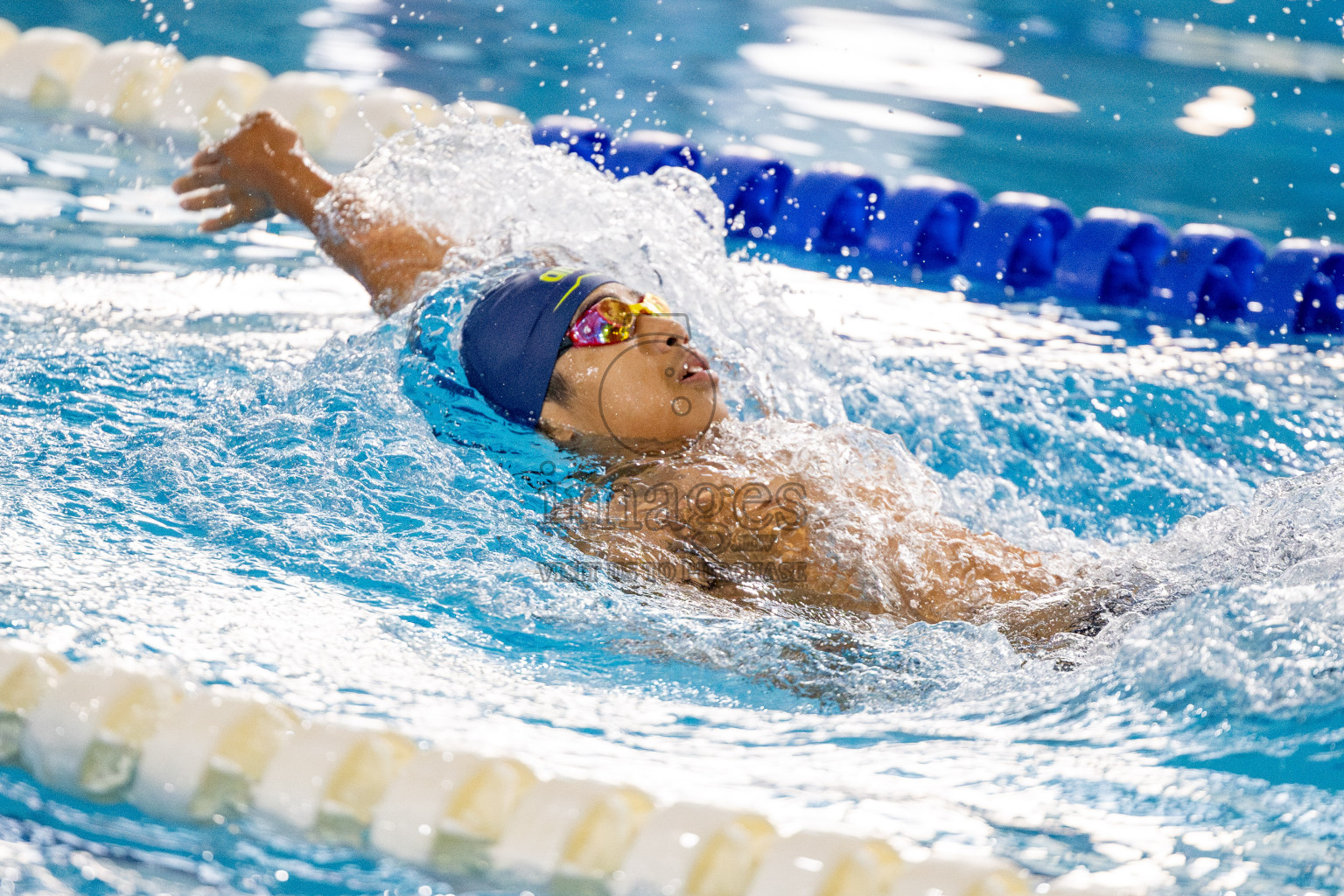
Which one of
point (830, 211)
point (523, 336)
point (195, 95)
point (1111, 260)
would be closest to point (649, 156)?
point (830, 211)

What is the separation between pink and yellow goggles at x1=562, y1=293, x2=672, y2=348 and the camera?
209cm

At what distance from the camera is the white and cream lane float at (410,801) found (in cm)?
120

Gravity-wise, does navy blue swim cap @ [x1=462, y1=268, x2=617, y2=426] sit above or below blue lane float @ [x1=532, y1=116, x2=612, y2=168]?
below

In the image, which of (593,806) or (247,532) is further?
(247,532)

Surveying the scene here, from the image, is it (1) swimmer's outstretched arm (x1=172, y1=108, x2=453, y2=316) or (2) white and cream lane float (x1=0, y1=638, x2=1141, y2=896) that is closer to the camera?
(2) white and cream lane float (x1=0, y1=638, x2=1141, y2=896)

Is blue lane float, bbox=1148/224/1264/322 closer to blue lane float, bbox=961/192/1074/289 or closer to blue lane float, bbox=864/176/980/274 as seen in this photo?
blue lane float, bbox=961/192/1074/289

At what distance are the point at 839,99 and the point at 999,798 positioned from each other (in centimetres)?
489

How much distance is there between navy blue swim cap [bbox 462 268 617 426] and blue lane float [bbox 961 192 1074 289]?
2193mm

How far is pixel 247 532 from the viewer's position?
2.02 meters

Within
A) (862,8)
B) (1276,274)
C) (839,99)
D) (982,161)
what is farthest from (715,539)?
(862,8)

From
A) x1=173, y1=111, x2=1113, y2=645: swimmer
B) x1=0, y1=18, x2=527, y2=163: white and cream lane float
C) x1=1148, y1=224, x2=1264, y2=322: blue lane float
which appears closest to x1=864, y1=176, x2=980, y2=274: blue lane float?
x1=1148, y1=224, x2=1264, y2=322: blue lane float

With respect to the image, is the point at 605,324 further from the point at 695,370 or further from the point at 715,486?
the point at 715,486

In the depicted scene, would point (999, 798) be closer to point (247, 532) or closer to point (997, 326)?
point (247, 532)

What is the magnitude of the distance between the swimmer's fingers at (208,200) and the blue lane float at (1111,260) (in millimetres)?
2515
